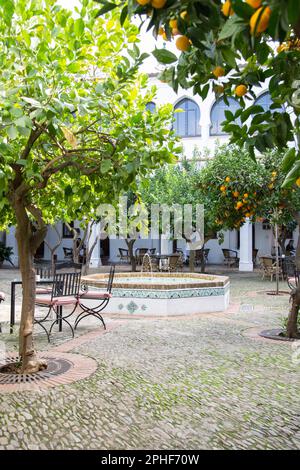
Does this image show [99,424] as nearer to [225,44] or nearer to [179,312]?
[225,44]

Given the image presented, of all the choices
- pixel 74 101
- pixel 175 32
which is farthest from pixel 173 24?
pixel 74 101

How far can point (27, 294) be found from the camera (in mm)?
5086

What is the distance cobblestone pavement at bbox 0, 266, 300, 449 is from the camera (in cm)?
339

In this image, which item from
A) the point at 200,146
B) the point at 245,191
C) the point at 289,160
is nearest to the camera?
the point at 289,160

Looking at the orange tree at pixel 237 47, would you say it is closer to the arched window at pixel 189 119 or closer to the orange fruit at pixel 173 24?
the orange fruit at pixel 173 24

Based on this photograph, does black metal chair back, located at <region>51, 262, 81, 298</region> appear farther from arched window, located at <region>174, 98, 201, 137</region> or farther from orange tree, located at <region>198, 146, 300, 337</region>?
arched window, located at <region>174, 98, 201, 137</region>

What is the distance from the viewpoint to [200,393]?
14.6 ft

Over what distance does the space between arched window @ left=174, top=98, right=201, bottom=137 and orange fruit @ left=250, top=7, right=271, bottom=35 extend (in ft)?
78.0

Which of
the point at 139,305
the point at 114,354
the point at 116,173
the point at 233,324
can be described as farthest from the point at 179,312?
the point at 116,173

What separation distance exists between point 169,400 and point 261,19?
3666 millimetres

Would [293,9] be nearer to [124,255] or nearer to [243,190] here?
[243,190]

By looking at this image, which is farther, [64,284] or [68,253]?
[68,253]

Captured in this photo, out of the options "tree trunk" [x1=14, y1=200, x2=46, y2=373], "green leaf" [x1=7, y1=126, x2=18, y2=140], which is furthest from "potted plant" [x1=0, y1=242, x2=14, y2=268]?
"green leaf" [x1=7, y1=126, x2=18, y2=140]

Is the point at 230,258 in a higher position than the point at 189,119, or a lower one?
lower
